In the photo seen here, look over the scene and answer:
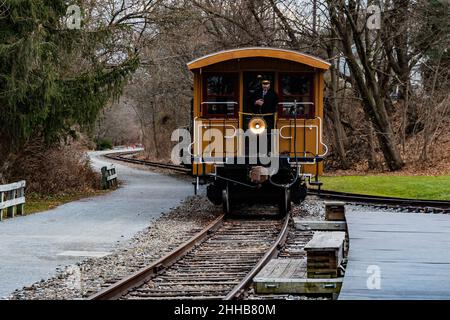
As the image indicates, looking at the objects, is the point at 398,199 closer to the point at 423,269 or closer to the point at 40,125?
the point at 40,125

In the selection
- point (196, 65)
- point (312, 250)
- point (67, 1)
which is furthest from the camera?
point (67, 1)

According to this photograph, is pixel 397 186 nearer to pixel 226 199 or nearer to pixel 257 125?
pixel 226 199

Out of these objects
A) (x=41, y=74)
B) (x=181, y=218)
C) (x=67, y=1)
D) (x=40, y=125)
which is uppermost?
(x=67, y=1)

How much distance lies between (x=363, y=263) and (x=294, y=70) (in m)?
9.60

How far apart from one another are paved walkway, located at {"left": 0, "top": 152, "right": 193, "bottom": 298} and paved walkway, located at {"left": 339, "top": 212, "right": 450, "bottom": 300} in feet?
12.7

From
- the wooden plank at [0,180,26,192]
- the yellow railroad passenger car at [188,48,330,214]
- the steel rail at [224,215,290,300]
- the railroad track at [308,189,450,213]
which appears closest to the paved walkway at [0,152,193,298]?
the wooden plank at [0,180,26,192]

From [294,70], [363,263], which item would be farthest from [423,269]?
[294,70]

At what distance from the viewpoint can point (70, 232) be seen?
1406cm

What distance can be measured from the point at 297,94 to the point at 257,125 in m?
1.44

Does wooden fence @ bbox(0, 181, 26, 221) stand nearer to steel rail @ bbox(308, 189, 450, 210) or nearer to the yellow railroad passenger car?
the yellow railroad passenger car

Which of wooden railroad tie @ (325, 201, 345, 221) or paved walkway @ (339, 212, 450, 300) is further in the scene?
wooden railroad tie @ (325, 201, 345, 221)

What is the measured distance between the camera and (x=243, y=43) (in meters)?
30.3

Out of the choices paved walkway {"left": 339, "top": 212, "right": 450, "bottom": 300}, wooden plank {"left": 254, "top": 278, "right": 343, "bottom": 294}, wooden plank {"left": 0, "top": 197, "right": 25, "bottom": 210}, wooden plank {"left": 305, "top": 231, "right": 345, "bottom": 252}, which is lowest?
wooden plank {"left": 0, "top": 197, "right": 25, "bottom": 210}

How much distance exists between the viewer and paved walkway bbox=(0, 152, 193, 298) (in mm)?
10172
